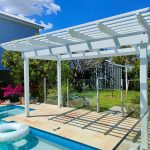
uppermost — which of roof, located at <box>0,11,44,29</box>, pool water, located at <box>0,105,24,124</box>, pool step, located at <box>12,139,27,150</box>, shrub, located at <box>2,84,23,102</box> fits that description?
roof, located at <box>0,11,44,29</box>

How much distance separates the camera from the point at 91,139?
726 cm

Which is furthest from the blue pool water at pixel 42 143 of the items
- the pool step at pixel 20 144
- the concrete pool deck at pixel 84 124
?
the concrete pool deck at pixel 84 124

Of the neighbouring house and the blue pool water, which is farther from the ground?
the neighbouring house

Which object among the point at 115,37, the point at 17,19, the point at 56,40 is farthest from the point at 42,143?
the point at 17,19

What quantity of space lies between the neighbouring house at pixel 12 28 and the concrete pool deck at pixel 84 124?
8.04m

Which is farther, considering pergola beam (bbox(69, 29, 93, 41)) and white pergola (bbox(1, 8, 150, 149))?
pergola beam (bbox(69, 29, 93, 41))

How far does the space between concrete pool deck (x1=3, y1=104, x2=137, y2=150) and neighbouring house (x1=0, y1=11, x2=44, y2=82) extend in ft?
26.4

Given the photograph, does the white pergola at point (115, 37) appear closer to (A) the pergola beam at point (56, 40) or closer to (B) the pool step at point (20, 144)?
(A) the pergola beam at point (56, 40)

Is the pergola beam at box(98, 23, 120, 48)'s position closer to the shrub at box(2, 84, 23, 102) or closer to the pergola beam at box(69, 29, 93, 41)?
the pergola beam at box(69, 29, 93, 41)

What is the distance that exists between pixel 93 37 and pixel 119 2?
14468mm

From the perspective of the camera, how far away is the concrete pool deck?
7.29 meters

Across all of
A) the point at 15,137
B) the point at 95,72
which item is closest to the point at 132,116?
the point at 15,137

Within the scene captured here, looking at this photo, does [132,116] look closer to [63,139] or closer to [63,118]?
[63,118]

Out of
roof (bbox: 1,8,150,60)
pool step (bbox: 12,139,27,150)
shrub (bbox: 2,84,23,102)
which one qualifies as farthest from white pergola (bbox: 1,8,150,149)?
shrub (bbox: 2,84,23,102)
